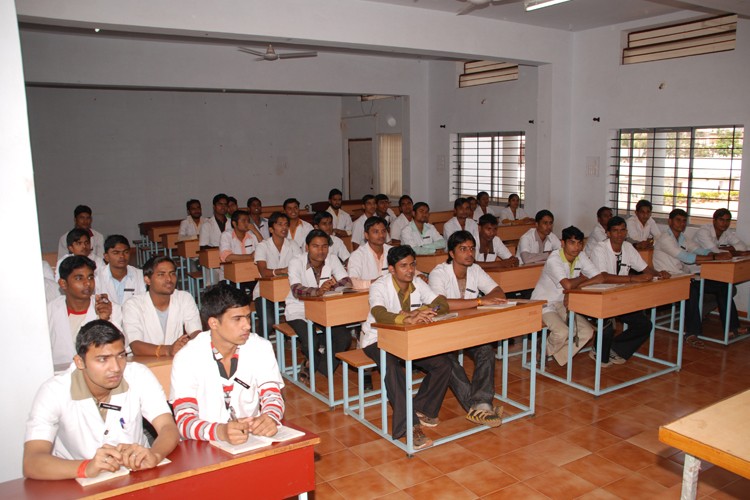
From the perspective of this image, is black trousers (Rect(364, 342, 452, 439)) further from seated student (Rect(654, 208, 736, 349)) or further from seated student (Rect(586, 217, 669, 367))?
seated student (Rect(654, 208, 736, 349))

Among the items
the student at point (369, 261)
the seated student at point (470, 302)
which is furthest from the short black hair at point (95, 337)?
the student at point (369, 261)

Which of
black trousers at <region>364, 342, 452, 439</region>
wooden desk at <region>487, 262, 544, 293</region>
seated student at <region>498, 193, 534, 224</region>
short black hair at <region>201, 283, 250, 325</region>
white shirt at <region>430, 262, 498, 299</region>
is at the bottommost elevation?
black trousers at <region>364, 342, 452, 439</region>

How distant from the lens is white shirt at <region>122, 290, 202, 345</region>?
3.70 m

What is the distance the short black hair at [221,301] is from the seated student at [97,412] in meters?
0.36

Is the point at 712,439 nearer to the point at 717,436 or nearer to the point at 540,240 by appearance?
the point at 717,436

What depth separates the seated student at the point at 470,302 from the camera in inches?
167

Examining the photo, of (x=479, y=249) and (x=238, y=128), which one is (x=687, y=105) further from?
(x=238, y=128)

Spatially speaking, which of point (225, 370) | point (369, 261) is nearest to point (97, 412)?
point (225, 370)

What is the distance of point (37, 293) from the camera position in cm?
269

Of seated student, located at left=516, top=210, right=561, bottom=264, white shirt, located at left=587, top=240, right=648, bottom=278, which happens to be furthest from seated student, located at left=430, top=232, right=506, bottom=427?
seated student, located at left=516, top=210, right=561, bottom=264

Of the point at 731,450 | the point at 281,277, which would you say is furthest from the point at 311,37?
the point at 731,450

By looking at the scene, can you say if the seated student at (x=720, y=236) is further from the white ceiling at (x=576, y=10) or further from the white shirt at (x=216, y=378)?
the white shirt at (x=216, y=378)

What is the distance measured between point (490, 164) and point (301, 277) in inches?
226

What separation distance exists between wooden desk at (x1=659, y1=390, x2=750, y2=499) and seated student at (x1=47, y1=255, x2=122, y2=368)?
120 inches
